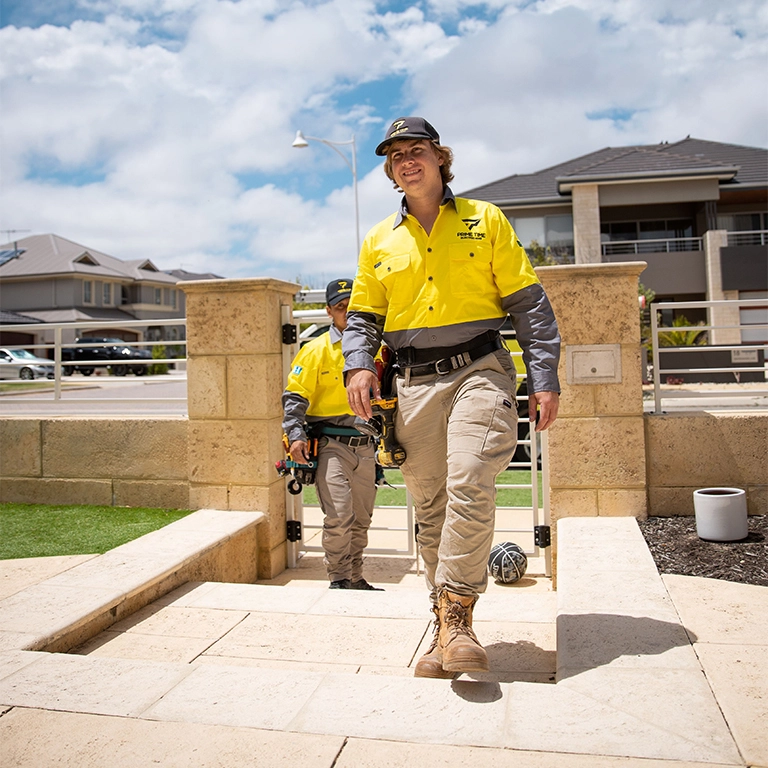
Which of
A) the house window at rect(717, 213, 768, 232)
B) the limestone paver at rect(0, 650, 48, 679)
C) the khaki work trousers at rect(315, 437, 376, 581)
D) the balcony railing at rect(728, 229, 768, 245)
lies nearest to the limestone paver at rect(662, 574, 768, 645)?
the khaki work trousers at rect(315, 437, 376, 581)

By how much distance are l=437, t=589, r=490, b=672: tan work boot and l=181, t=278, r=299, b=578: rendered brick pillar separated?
3.39 meters

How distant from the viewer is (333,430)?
17.6ft

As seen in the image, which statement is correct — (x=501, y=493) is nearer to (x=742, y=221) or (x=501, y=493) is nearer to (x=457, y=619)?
(x=457, y=619)

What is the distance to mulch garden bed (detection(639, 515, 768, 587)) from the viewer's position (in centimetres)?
440

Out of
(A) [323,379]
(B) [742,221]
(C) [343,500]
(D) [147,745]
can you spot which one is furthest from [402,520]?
(B) [742,221]

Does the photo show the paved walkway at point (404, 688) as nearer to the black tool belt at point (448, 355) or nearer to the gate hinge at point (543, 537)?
the black tool belt at point (448, 355)

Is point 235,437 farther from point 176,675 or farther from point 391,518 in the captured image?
point 176,675

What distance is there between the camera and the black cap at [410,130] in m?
3.36

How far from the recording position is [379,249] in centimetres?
353

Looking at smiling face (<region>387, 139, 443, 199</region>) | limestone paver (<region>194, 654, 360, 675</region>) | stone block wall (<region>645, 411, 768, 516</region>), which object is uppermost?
smiling face (<region>387, 139, 443, 199</region>)

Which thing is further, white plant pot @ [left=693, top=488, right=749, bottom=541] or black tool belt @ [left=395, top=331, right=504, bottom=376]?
white plant pot @ [left=693, top=488, right=749, bottom=541]

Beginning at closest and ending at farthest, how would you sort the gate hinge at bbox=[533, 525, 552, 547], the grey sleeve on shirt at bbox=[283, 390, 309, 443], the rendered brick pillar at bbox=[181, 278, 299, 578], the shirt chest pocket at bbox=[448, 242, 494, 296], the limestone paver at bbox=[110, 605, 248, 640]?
1. the shirt chest pocket at bbox=[448, 242, 494, 296]
2. the limestone paver at bbox=[110, 605, 248, 640]
3. the grey sleeve on shirt at bbox=[283, 390, 309, 443]
4. the gate hinge at bbox=[533, 525, 552, 547]
5. the rendered brick pillar at bbox=[181, 278, 299, 578]

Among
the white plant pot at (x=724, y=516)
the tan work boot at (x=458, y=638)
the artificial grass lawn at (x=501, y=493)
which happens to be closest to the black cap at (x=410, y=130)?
the tan work boot at (x=458, y=638)

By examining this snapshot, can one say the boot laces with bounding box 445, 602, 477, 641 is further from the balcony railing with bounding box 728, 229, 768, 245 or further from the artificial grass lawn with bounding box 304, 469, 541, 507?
the balcony railing with bounding box 728, 229, 768, 245
